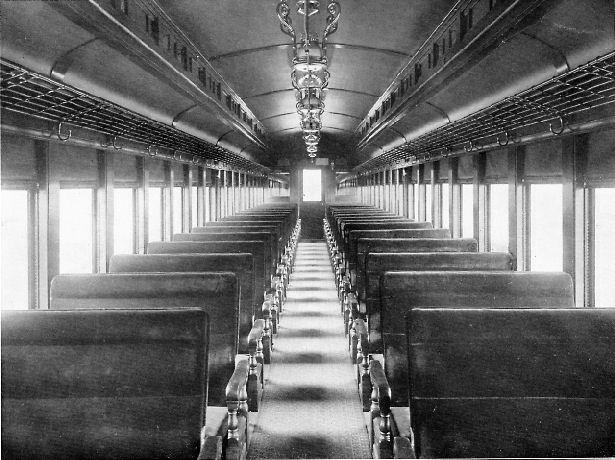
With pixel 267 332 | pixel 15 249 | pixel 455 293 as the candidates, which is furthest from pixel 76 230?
pixel 455 293

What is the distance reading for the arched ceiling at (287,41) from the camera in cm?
554

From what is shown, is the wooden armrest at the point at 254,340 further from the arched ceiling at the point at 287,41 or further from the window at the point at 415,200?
the window at the point at 415,200

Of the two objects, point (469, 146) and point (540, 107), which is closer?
point (540, 107)

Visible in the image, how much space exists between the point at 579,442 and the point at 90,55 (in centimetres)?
484

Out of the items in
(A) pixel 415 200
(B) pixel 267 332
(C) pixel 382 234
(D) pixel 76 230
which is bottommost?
(B) pixel 267 332

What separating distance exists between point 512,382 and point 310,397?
9.33 feet

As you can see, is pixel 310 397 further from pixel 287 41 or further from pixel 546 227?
pixel 287 41

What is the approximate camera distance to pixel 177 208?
33.8ft

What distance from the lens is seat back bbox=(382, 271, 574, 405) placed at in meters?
3.74

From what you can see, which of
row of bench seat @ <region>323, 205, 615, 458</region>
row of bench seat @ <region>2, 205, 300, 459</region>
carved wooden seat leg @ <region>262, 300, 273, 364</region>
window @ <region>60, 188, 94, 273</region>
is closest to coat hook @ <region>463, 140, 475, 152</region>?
carved wooden seat leg @ <region>262, 300, 273, 364</region>

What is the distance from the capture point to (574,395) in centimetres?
256

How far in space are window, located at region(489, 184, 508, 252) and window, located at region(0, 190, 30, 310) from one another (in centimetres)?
547

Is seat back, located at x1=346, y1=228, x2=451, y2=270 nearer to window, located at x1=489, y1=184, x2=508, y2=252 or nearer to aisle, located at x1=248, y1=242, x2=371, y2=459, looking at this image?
window, located at x1=489, y1=184, x2=508, y2=252

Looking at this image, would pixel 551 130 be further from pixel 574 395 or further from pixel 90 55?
pixel 90 55
